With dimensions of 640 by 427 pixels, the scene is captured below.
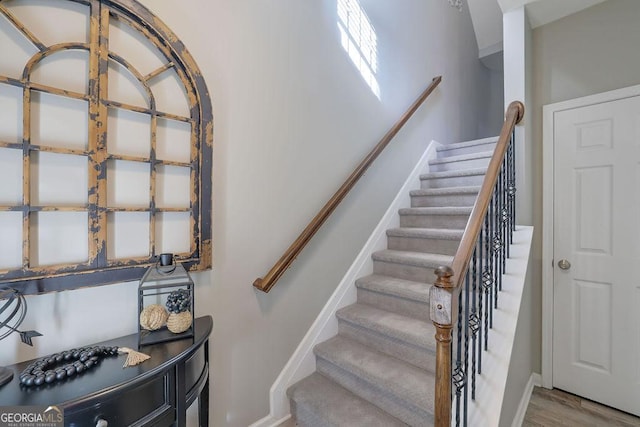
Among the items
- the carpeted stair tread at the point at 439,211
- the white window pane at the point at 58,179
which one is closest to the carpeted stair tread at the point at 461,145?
the carpeted stair tread at the point at 439,211

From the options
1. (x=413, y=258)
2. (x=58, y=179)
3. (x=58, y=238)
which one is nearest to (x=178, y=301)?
(x=58, y=238)

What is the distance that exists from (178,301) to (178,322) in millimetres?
81

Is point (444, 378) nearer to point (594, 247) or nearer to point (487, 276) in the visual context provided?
point (487, 276)

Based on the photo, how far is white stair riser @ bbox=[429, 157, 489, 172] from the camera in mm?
2785

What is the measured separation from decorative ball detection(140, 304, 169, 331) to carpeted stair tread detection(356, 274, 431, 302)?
1.39 metres

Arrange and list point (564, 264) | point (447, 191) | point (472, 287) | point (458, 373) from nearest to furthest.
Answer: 1. point (458, 373)
2. point (472, 287)
3. point (564, 264)
4. point (447, 191)

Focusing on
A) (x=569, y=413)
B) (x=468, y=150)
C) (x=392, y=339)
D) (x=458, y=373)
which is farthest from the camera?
(x=468, y=150)

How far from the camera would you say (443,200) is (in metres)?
2.62

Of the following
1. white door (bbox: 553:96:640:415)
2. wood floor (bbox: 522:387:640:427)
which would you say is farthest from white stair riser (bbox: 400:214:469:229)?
→ wood floor (bbox: 522:387:640:427)

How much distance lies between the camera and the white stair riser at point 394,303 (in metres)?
1.88

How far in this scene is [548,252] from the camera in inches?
91.5

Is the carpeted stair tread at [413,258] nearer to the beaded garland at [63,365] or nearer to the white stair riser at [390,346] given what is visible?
the white stair riser at [390,346]

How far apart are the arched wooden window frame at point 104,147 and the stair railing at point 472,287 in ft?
3.56

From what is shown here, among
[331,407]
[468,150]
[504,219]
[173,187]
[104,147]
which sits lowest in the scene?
[331,407]
